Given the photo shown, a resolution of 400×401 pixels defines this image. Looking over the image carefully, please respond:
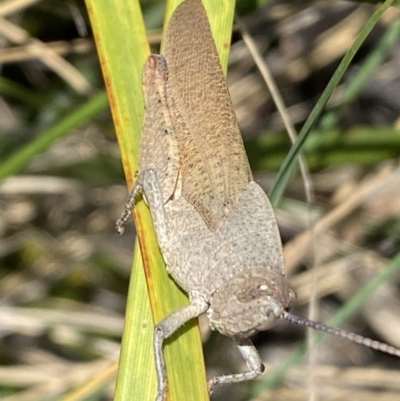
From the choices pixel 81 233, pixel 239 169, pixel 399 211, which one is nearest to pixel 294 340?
pixel 399 211

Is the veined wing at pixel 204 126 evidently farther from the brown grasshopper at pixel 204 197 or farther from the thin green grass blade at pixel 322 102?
the thin green grass blade at pixel 322 102

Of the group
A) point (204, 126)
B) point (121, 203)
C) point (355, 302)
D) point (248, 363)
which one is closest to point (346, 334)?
point (248, 363)

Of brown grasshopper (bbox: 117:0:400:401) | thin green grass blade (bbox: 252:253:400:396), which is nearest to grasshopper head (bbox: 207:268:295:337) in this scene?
brown grasshopper (bbox: 117:0:400:401)

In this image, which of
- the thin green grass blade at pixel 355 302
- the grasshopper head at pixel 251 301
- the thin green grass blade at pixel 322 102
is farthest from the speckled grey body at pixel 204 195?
the thin green grass blade at pixel 355 302

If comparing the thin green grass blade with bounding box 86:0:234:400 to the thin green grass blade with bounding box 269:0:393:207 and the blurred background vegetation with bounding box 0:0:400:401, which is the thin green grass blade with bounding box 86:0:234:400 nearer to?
the thin green grass blade with bounding box 269:0:393:207

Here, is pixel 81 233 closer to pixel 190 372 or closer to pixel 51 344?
pixel 51 344

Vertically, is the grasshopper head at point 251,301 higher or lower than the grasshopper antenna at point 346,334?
higher
